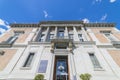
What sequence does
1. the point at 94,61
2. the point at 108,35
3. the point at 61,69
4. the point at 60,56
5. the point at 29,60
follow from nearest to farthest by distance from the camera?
the point at 61,69 < the point at 94,61 < the point at 29,60 < the point at 60,56 < the point at 108,35

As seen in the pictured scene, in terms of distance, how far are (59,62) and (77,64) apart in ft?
9.04

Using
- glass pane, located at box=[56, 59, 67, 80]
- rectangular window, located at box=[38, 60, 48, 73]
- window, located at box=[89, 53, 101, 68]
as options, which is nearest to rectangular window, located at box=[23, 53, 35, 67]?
rectangular window, located at box=[38, 60, 48, 73]

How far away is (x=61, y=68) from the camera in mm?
16156

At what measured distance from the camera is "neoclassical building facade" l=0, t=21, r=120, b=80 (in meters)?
14.5

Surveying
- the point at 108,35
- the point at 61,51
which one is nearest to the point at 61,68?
the point at 61,51

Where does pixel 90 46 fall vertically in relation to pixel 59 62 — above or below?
above

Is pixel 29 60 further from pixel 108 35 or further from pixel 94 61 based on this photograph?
pixel 108 35

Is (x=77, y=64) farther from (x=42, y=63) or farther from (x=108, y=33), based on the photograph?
(x=108, y=33)

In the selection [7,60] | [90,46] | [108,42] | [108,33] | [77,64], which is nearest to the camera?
[77,64]

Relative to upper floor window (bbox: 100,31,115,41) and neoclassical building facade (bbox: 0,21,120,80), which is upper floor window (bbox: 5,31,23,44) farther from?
upper floor window (bbox: 100,31,115,41)

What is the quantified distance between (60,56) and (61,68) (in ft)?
6.98

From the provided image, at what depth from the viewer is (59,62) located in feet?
56.5

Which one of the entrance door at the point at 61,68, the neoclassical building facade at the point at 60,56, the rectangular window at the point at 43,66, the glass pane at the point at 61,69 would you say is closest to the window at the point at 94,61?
the neoclassical building facade at the point at 60,56

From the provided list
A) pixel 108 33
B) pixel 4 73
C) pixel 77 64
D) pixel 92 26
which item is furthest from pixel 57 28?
pixel 4 73
